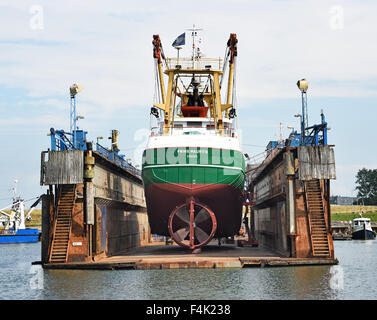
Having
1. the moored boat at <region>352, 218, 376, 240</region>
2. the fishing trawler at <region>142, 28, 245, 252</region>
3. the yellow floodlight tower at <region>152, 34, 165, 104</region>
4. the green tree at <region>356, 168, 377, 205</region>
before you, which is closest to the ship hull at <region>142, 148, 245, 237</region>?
the fishing trawler at <region>142, 28, 245, 252</region>

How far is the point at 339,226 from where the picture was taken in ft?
340

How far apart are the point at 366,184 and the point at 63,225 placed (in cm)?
16518

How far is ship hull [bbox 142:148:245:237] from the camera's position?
1403 inches

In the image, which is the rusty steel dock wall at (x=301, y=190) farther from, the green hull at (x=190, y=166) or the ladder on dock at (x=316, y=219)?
the green hull at (x=190, y=166)

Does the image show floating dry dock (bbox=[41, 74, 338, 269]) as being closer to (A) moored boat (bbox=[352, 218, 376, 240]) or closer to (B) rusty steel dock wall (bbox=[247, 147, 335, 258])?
(B) rusty steel dock wall (bbox=[247, 147, 335, 258])

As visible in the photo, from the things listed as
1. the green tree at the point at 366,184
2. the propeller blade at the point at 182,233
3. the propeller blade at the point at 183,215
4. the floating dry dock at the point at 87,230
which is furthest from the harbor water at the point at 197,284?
the green tree at the point at 366,184

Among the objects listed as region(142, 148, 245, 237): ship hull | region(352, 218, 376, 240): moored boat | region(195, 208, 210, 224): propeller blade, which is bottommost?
region(352, 218, 376, 240): moored boat

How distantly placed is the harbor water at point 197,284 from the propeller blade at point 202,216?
6.72 m

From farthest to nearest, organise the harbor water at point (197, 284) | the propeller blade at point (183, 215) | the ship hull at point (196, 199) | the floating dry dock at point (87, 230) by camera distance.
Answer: the propeller blade at point (183, 215) → the ship hull at point (196, 199) → the floating dry dock at point (87, 230) → the harbor water at point (197, 284)

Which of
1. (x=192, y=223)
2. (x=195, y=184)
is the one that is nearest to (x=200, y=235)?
(x=192, y=223)

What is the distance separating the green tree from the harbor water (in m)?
157

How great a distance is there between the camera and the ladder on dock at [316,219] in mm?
32594
